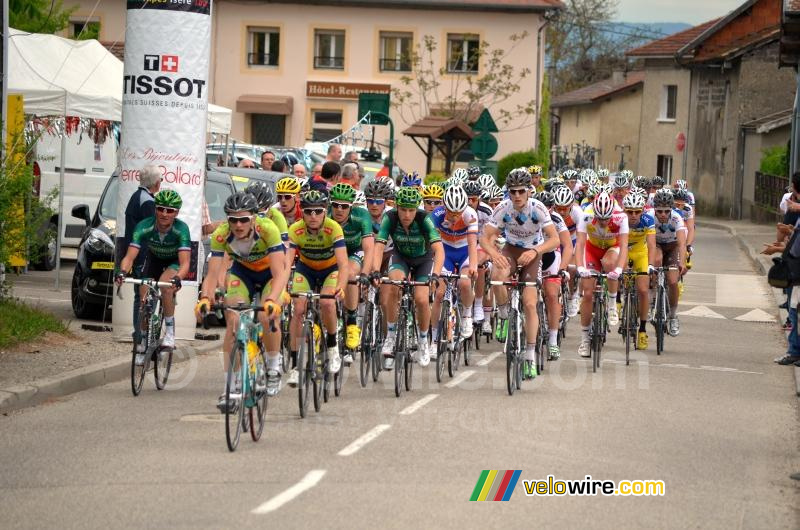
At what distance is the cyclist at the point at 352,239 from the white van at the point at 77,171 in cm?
1178

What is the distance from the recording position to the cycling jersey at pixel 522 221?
1470 cm

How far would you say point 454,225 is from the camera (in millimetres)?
15867

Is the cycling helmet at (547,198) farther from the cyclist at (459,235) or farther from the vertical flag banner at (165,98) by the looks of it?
the vertical flag banner at (165,98)

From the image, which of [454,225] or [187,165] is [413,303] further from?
[187,165]

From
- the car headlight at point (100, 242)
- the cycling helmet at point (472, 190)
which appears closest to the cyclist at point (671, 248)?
the cycling helmet at point (472, 190)

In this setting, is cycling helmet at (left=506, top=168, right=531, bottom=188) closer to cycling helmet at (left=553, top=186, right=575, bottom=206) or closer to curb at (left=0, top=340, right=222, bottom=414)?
cycling helmet at (left=553, top=186, right=575, bottom=206)

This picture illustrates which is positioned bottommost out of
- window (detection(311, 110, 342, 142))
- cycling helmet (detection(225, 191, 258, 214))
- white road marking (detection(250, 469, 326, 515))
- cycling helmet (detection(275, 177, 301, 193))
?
white road marking (detection(250, 469, 326, 515))

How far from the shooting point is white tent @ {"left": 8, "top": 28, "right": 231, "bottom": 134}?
1973 centimetres

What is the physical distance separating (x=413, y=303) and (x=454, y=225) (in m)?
2.57

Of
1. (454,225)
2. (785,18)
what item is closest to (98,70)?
(454,225)

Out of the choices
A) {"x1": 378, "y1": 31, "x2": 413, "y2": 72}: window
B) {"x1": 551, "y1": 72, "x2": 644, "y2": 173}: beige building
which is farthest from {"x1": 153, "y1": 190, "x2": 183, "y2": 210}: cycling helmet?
{"x1": 551, "y1": 72, "x2": 644, "y2": 173}: beige building

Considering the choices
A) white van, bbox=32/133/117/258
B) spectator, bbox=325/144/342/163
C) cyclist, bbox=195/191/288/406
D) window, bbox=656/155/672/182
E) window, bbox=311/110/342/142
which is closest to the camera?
cyclist, bbox=195/191/288/406

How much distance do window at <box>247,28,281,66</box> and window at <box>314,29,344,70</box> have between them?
1.59 meters

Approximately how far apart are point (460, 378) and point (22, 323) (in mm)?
4594
